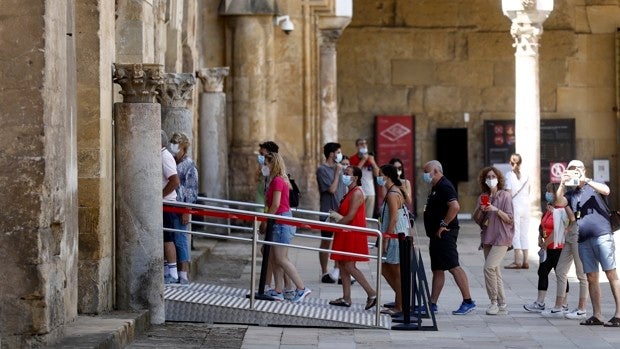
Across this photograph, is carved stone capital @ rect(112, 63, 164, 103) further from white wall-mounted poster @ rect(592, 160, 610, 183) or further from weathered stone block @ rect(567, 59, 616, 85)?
weathered stone block @ rect(567, 59, 616, 85)

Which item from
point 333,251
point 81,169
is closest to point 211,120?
point 333,251

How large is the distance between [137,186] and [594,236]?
4098 mm

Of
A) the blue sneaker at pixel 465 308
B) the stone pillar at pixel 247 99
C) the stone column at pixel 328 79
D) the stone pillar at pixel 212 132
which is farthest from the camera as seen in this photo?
the stone column at pixel 328 79

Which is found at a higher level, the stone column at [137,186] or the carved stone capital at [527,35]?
the carved stone capital at [527,35]

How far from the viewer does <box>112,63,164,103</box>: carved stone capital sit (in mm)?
13328

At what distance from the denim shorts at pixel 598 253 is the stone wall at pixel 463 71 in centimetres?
1925

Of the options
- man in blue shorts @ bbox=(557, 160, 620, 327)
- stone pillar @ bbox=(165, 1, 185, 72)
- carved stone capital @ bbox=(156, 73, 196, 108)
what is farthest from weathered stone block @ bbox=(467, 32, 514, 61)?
man in blue shorts @ bbox=(557, 160, 620, 327)

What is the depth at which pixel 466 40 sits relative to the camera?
3444cm

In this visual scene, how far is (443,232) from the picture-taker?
51.2 ft

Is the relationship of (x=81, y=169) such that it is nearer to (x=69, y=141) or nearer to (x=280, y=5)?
(x=69, y=141)

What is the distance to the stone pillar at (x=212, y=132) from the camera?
2408cm

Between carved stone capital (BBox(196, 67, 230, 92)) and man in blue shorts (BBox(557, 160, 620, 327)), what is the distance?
984cm

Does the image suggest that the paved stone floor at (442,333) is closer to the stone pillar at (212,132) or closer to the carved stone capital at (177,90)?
the carved stone capital at (177,90)

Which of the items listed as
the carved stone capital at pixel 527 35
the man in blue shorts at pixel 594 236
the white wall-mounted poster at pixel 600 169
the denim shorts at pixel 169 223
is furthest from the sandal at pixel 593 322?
the white wall-mounted poster at pixel 600 169
